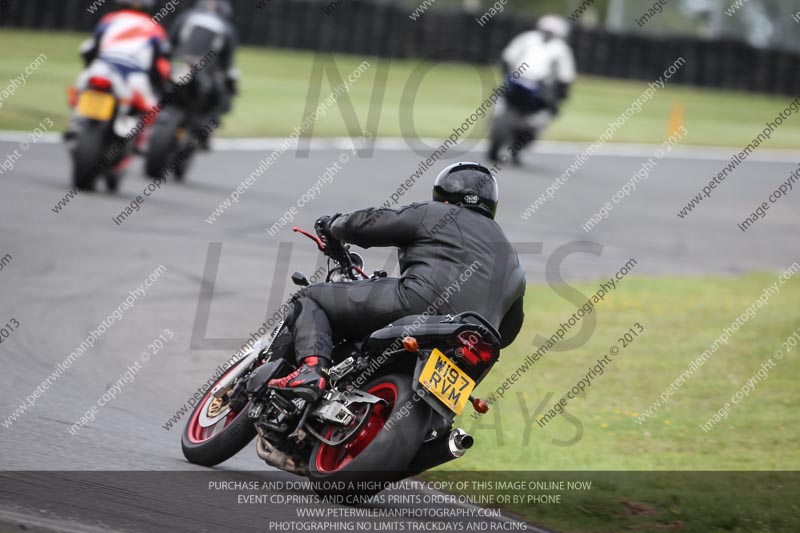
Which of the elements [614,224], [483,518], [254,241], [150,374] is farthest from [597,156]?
[483,518]

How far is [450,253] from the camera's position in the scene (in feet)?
19.3

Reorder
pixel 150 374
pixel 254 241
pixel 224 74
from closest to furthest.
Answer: pixel 150 374, pixel 254 241, pixel 224 74

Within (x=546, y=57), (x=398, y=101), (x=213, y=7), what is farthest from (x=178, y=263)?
(x=398, y=101)

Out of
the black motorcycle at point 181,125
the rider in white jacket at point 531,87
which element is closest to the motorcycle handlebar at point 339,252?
the black motorcycle at point 181,125

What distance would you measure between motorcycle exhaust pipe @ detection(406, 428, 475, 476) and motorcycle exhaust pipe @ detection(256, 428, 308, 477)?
0.52 m

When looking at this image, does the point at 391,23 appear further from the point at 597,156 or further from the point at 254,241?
the point at 254,241

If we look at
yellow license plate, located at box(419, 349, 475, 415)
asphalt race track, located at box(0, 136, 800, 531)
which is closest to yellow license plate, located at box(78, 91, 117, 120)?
asphalt race track, located at box(0, 136, 800, 531)

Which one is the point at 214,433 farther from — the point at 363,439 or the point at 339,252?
the point at 339,252

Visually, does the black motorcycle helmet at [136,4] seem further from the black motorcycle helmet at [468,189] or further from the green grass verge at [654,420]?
the black motorcycle helmet at [468,189]

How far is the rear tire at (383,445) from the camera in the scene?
18.1 feet

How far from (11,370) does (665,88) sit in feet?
120

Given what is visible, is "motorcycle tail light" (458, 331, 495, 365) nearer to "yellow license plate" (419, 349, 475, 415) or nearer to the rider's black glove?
"yellow license plate" (419, 349, 475, 415)

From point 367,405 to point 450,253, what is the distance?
2.63ft

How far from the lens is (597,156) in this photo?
23.9 metres
